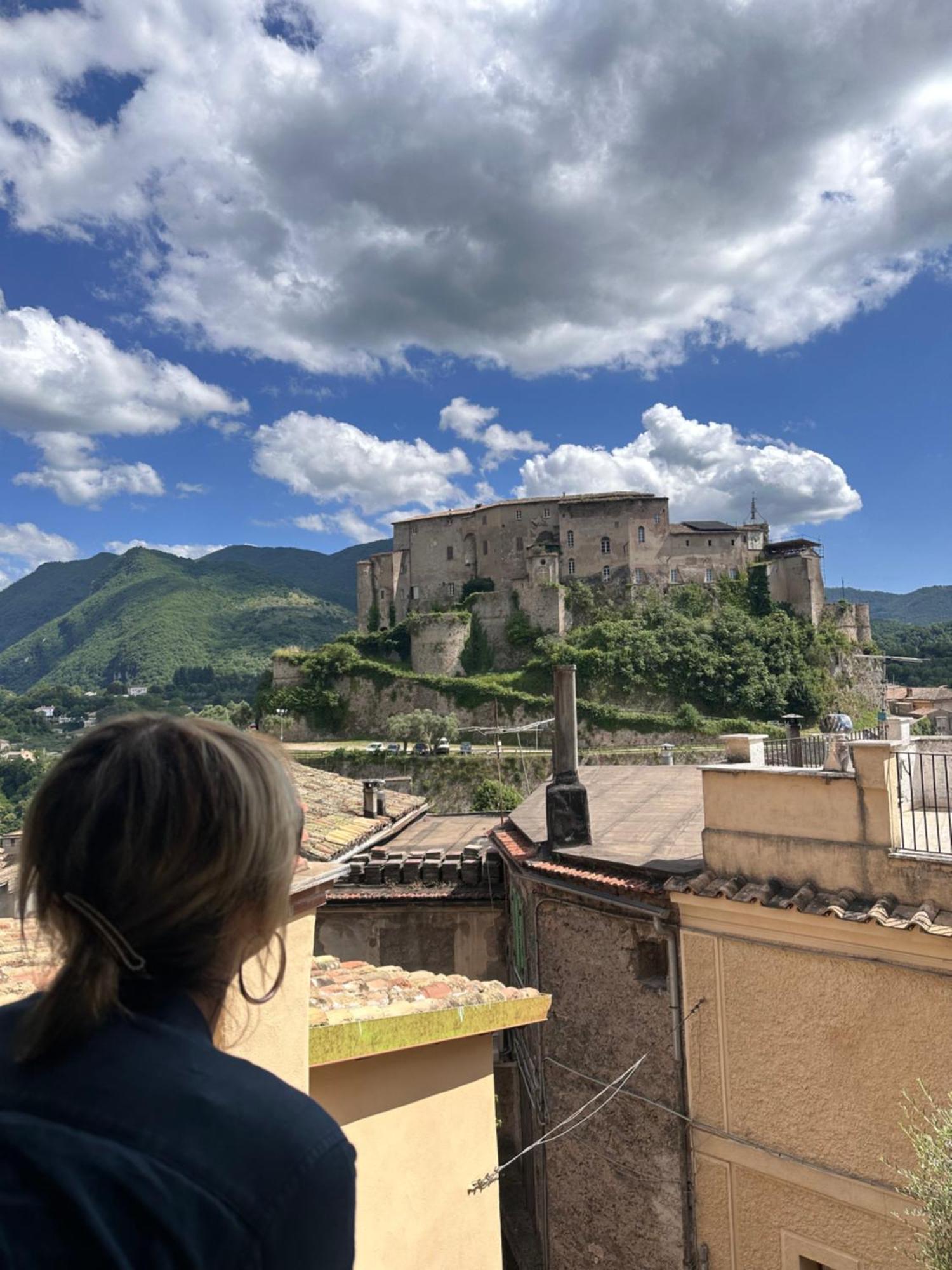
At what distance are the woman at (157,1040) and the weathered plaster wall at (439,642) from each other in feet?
198

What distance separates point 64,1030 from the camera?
1.18 metres

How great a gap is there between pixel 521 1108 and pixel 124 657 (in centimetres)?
13519

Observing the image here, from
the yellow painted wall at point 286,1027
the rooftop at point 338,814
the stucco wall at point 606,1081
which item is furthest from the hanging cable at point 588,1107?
the yellow painted wall at point 286,1027

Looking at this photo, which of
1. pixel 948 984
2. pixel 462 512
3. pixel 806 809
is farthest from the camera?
pixel 462 512

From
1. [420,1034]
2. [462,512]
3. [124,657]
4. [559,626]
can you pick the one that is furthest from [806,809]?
[124,657]

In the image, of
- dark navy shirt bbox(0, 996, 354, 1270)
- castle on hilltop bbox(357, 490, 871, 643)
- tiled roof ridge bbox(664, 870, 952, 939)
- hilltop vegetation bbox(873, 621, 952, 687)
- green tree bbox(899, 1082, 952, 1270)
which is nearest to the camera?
dark navy shirt bbox(0, 996, 354, 1270)

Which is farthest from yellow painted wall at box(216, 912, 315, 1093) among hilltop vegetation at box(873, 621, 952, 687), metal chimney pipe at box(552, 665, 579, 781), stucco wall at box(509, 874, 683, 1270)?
hilltop vegetation at box(873, 621, 952, 687)

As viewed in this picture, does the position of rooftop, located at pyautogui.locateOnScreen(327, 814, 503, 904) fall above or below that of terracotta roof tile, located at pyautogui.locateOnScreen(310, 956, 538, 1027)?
below

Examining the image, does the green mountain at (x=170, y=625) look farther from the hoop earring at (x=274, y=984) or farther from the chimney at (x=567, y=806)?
the hoop earring at (x=274, y=984)

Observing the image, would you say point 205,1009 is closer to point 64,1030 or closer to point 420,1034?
point 64,1030

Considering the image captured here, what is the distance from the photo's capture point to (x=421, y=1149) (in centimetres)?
442

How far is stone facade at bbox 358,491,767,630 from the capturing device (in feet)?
206

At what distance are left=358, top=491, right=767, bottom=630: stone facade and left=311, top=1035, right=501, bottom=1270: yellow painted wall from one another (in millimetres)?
57137

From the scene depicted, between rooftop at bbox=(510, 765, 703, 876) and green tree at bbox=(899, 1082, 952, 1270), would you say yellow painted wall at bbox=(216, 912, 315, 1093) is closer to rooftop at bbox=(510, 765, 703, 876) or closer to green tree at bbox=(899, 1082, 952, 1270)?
green tree at bbox=(899, 1082, 952, 1270)
